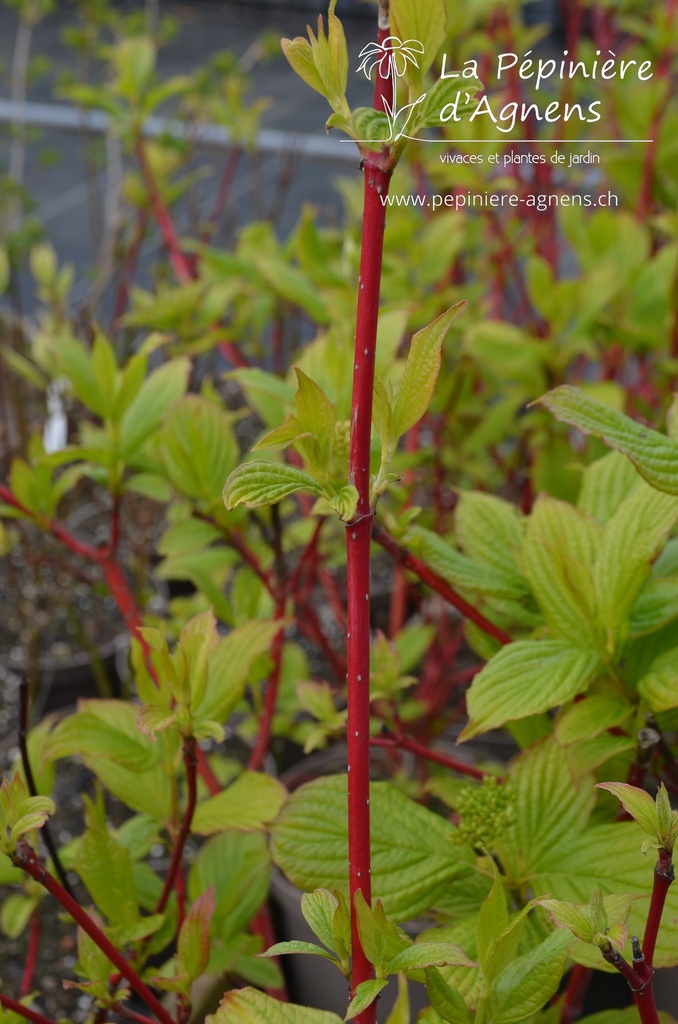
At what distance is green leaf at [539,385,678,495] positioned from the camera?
44cm

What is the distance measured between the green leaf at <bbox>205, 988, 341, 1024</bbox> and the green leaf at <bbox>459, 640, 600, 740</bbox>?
14cm

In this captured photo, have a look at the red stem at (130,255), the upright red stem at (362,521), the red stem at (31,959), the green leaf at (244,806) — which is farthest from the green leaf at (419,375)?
the red stem at (130,255)

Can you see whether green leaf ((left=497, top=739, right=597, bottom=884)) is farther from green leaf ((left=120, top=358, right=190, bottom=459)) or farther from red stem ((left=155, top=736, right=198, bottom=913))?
green leaf ((left=120, top=358, right=190, bottom=459))

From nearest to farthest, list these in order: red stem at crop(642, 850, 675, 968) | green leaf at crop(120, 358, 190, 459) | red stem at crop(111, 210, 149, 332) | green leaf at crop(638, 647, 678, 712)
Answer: red stem at crop(642, 850, 675, 968) → green leaf at crop(638, 647, 678, 712) → green leaf at crop(120, 358, 190, 459) → red stem at crop(111, 210, 149, 332)

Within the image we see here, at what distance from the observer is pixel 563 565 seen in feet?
1.84

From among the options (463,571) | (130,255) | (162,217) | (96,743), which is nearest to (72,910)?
(96,743)

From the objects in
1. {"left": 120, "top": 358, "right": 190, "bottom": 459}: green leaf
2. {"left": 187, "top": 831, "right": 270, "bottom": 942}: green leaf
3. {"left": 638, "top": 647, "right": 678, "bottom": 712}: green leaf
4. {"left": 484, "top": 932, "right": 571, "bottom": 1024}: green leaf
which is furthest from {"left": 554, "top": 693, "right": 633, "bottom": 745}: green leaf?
{"left": 120, "top": 358, "right": 190, "bottom": 459}: green leaf

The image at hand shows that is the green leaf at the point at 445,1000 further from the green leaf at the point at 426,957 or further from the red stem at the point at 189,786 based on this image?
the red stem at the point at 189,786

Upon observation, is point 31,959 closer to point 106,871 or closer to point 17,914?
point 17,914

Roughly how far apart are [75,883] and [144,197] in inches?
34.4

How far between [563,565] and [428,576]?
0.07 m

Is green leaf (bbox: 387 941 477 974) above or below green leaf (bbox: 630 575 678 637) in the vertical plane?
below

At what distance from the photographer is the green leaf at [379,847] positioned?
518 millimetres

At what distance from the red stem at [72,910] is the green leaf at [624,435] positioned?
28cm
